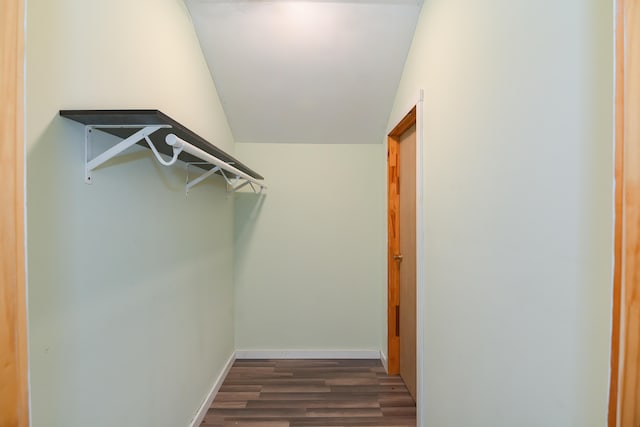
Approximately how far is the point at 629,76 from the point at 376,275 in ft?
8.31

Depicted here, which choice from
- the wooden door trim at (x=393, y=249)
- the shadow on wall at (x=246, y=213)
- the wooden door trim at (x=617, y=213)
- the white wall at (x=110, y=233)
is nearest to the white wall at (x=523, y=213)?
the wooden door trim at (x=617, y=213)

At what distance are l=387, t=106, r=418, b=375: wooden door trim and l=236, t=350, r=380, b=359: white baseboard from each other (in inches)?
12.8

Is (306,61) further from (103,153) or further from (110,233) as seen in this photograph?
(110,233)

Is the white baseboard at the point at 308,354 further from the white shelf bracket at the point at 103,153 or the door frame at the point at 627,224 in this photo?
the door frame at the point at 627,224

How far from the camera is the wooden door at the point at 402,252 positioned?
220 cm

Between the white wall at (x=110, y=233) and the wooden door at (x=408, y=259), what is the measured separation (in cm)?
140

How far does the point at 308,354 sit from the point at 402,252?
4.24 ft

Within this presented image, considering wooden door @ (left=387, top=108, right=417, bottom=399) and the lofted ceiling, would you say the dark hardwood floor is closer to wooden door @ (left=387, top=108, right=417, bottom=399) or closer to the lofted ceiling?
wooden door @ (left=387, top=108, right=417, bottom=399)

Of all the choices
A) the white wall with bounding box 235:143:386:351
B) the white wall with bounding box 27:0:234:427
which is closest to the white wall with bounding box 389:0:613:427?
the white wall with bounding box 27:0:234:427

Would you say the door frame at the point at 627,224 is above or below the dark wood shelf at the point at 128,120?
below

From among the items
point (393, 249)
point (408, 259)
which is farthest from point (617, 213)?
point (393, 249)

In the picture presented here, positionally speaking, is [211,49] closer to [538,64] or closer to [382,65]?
[382,65]

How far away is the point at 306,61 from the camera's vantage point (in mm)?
2180

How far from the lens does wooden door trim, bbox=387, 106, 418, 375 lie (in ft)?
8.36
